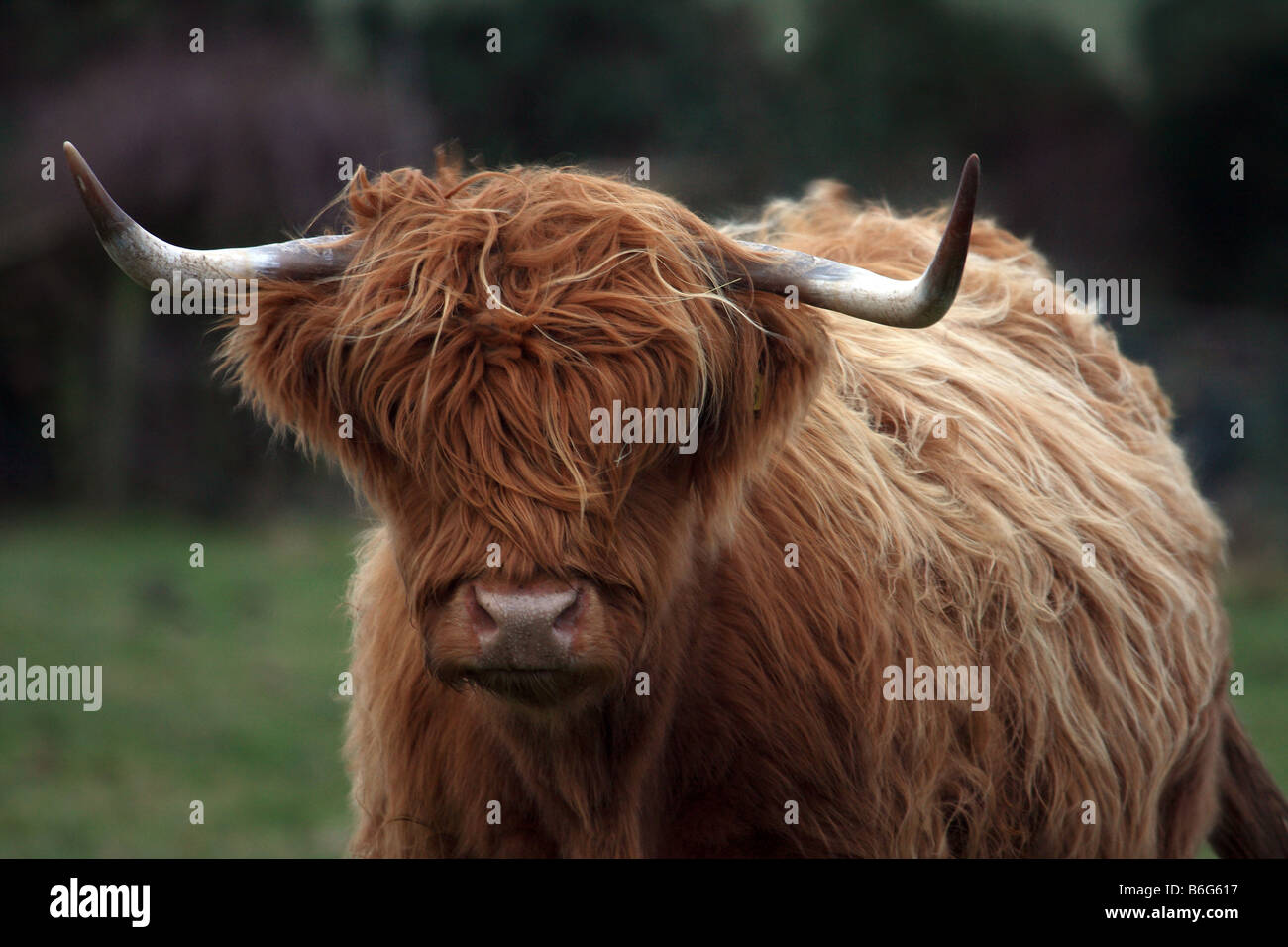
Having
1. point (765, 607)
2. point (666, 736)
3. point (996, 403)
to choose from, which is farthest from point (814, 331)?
point (996, 403)

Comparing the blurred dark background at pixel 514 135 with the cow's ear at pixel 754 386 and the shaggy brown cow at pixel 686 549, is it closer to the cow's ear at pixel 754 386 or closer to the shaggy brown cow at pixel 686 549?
the shaggy brown cow at pixel 686 549

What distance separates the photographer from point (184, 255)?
283cm

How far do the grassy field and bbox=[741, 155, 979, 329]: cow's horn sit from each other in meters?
4.33

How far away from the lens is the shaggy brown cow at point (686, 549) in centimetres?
276

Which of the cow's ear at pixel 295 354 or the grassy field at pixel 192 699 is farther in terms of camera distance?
the grassy field at pixel 192 699

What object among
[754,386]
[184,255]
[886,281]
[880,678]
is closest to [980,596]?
[880,678]

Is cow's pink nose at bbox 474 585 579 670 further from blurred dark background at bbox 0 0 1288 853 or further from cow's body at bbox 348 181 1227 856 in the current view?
blurred dark background at bbox 0 0 1288 853

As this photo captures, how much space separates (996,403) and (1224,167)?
1379 cm

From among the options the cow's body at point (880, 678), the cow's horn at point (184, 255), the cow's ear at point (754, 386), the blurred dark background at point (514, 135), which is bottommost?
the cow's body at point (880, 678)

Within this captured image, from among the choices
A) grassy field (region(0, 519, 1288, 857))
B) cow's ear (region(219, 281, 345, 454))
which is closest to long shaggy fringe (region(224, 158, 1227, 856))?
cow's ear (region(219, 281, 345, 454))

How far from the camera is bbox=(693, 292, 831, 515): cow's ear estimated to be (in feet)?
9.88

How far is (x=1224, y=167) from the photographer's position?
1627 centimetres

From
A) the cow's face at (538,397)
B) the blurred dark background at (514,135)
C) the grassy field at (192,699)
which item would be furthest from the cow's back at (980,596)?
the blurred dark background at (514,135)
